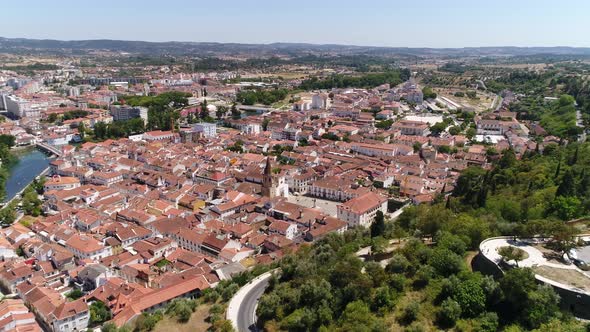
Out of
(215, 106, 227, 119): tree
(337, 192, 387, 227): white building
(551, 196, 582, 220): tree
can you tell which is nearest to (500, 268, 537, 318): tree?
(551, 196, 582, 220): tree

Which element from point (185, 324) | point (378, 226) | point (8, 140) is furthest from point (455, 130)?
point (8, 140)

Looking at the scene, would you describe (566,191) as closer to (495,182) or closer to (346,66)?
(495,182)

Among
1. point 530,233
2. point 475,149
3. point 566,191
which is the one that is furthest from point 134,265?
point 475,149

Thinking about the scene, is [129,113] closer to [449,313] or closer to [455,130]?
[455,130]

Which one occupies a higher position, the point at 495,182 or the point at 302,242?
the point at 495,182

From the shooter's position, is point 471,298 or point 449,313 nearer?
point 449,313

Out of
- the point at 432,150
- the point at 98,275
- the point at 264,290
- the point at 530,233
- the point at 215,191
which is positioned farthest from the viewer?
the point at 432,150

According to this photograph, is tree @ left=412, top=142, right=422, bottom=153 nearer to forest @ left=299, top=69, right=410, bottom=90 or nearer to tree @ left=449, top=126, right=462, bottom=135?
tree @ left=449, top=126, right=462, bottom=135
